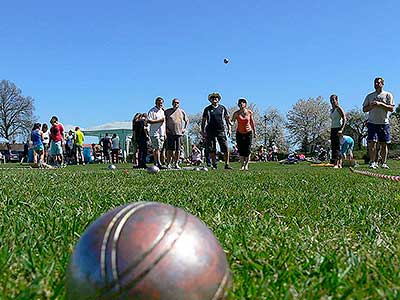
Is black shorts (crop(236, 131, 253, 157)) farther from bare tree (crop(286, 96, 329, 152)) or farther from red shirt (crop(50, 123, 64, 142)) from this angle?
bare tree (crop(286, 96, 329, 152))

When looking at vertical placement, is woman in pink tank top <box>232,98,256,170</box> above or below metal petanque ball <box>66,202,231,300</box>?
above

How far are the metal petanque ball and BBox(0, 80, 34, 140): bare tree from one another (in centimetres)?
7299

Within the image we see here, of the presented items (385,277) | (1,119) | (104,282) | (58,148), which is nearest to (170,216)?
(104,282)

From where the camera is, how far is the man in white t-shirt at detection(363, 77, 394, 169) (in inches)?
521

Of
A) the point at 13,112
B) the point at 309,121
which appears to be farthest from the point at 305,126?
the point at 13,112

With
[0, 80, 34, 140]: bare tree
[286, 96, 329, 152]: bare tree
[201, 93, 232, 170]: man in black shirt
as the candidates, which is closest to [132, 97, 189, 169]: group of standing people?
[201, 93, 232, 170]: man in black shirt

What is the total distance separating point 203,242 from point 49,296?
602 millimetres

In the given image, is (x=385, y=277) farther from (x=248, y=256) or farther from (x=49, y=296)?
(x=49, y=296)

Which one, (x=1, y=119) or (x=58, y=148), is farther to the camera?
(x=1, y=119)

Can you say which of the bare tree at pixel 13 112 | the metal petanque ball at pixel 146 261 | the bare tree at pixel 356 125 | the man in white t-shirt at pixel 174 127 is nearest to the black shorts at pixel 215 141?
the man in white t-shirt at pixel 174 127

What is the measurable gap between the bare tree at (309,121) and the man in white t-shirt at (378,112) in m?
79.8

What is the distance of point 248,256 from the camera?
2.54 m

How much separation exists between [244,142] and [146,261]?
12.5 metres

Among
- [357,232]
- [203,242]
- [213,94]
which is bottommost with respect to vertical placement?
[357,232]
